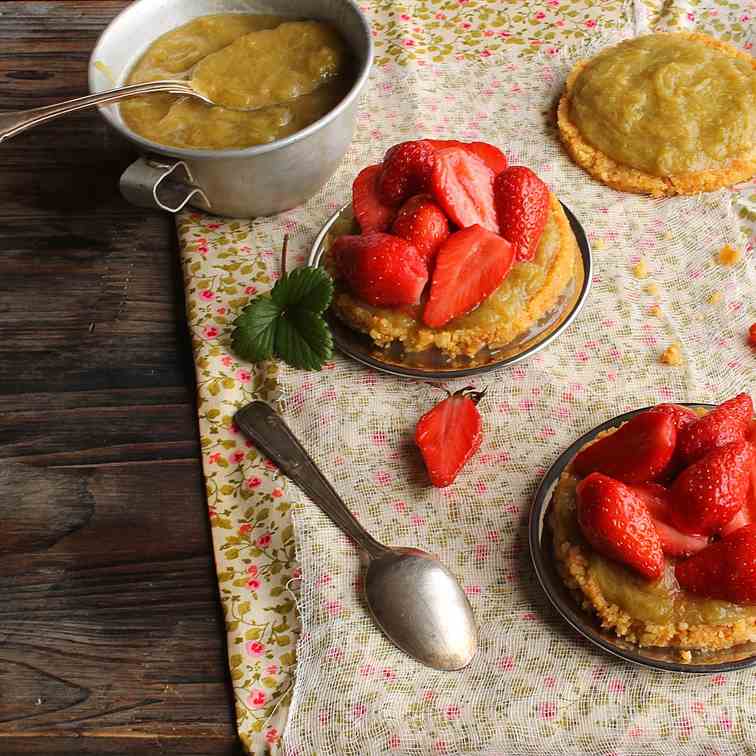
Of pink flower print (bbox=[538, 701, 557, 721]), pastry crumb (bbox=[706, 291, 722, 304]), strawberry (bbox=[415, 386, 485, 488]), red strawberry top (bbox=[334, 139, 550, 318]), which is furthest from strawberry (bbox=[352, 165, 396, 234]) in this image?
pink flower print (bbox=[538, 701, 557, 721])

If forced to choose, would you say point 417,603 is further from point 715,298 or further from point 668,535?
point 715,298

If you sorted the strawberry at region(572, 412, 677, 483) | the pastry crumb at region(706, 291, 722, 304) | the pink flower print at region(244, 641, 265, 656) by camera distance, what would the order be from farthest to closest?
the pastry crumb at region(706, 291, 722, 304) < the pink flower print at region(244, 641, 265, 656) < the strawberry at region(572, 412, 677, 483)

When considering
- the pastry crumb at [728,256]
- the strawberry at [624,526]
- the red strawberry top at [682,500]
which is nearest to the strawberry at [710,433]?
the red strawberry top at [682,500]

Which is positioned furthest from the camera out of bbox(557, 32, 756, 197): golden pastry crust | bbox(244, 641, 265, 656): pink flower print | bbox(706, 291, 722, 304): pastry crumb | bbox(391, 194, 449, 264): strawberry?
bbox(557, 32, 756, 197): golden pastry crust

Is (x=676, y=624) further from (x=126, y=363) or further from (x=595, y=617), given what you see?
(x=126, y=363)

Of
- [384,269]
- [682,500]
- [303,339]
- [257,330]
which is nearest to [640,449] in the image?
[682,500]

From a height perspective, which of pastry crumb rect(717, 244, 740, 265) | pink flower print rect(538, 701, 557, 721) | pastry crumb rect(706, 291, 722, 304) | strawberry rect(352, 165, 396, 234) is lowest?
pink flower print rect(538, 701, 557, 721)

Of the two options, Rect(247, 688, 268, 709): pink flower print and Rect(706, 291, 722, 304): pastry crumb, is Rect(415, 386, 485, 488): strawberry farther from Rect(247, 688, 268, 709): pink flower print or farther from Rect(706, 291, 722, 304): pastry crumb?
Rect(706, 291, 722, 304): pastry crumb

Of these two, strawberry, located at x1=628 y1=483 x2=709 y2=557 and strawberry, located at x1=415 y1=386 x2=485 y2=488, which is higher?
strawberry, located at x1=628 y1=483 x2=709 y2=557
